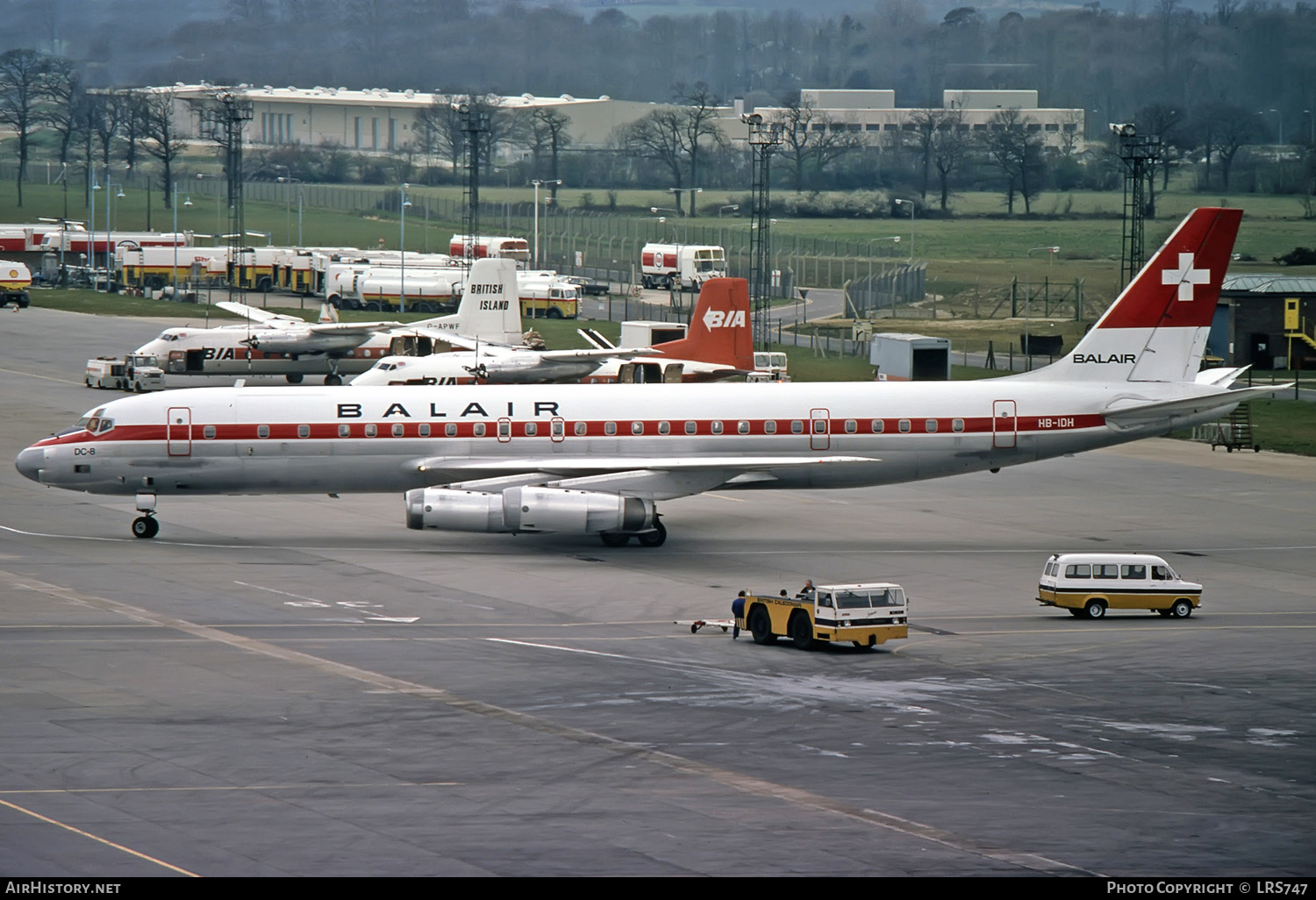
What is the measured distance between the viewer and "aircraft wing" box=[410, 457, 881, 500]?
45844 millimetres

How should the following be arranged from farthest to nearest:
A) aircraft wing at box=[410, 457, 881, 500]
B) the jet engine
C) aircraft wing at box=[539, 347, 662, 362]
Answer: aircraft wing at box=[539, 347, 662, 362] → aircraft wing at box=[410, 457, 881, 500] → the jet engine

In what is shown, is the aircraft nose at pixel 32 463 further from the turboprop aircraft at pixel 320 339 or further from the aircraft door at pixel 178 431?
the turboprop aircraft at pixel 320 339

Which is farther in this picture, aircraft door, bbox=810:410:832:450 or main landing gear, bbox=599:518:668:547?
aircraft door, bbox=810:410:832:450

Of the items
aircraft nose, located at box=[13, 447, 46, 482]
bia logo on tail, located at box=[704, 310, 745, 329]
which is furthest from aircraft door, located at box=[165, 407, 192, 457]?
bia logo on tail, located at box=[704, 310, 745, 329]

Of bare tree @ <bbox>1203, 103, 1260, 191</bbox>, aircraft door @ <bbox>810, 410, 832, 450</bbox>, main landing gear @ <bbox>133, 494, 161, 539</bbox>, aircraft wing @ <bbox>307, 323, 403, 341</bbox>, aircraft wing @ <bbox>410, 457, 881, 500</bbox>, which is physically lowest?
main landing gear @ <bbox>133, 494, 161, 539</bbox>

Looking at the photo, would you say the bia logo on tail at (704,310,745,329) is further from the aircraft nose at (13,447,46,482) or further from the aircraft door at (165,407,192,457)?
the aircraft nose at (13,447,46,482)

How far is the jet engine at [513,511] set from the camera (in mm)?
44000

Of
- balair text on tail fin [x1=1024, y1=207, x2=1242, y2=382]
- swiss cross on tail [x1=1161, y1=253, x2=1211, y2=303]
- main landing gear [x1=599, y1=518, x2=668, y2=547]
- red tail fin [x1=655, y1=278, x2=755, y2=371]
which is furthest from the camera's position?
red tail fin [x1=655, y1=278, x2=755, y2=371]

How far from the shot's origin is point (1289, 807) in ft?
80.3

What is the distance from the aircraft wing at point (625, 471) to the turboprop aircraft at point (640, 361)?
2503cm

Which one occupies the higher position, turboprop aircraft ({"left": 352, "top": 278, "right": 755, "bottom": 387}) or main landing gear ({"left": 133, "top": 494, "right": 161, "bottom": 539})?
turboprop aircraft ({"left": 352, "top": 278, "right": 755, "bottom": 387})

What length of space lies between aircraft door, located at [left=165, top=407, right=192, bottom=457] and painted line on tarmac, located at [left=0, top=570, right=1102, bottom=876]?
7.48 meters

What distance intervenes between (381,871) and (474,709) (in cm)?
912

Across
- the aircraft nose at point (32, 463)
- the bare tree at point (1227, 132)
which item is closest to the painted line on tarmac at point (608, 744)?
the aircraft nose at point (32, 463)
